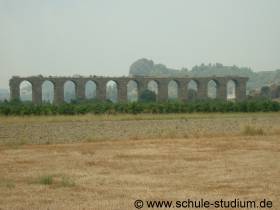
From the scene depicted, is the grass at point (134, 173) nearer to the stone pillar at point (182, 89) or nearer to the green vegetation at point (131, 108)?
the green vegetation at point (131, 108)

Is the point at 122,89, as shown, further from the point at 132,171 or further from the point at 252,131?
the point at 132,171

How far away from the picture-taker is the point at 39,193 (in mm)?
7441

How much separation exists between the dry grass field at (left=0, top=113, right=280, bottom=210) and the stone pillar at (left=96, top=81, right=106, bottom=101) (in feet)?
121

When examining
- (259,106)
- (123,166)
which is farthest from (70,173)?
(259,106)

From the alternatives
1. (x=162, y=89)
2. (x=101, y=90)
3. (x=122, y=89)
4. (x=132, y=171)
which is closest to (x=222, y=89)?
(x=162, y=89)

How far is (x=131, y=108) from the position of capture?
36.2 meters

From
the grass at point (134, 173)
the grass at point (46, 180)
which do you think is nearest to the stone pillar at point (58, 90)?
the grass at point (134, 173)

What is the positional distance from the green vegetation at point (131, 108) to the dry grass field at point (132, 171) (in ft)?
61.8

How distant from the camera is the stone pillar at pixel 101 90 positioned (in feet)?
172

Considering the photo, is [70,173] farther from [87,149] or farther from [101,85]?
[101,85]

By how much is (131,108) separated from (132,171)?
2681 centimetres

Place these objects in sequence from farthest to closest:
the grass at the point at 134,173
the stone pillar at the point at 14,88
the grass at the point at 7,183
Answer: the stone pillar at the point at 14,88, the grass at the point at 7,183, the grass at the point at 134,173

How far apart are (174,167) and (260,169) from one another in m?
1.53

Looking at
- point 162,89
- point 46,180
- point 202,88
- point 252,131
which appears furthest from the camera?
point 202,88
